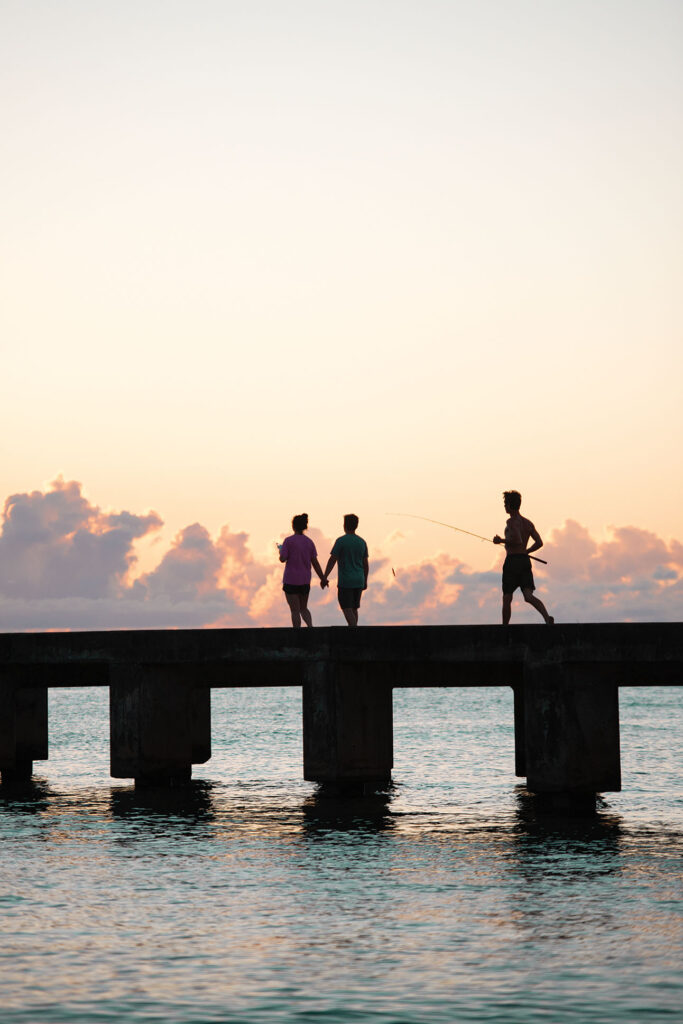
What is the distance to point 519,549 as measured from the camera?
17.6 metres

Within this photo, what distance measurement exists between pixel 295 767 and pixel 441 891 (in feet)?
61.0

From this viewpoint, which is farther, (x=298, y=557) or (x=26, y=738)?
(x=26, y=738)

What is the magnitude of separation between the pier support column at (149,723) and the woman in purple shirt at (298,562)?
7.30 ft

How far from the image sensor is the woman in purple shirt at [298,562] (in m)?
19.3

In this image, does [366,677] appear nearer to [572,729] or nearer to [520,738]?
[572,729]

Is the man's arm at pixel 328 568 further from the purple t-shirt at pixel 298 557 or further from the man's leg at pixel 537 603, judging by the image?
the man's leg at pixel 537 603

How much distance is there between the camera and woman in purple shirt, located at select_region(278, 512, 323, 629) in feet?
63.5

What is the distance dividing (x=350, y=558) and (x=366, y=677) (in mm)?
1618

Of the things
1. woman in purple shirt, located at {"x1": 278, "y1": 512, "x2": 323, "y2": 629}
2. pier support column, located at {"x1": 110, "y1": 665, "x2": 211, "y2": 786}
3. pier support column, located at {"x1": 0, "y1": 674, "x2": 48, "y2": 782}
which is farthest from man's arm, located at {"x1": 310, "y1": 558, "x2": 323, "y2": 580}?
pier support column, located at {"x1": 0, "y1": 674, "x2": 48, "y2": 782}

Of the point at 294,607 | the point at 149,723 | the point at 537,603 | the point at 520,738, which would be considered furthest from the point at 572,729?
the point at 520,738

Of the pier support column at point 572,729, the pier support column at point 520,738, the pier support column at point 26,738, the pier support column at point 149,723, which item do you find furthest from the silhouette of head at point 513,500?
the pier support column at point 26,738

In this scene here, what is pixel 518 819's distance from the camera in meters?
18.6

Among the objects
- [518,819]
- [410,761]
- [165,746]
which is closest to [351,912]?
[518,819]

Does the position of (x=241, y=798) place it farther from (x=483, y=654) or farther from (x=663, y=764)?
(x=663, y=764)
